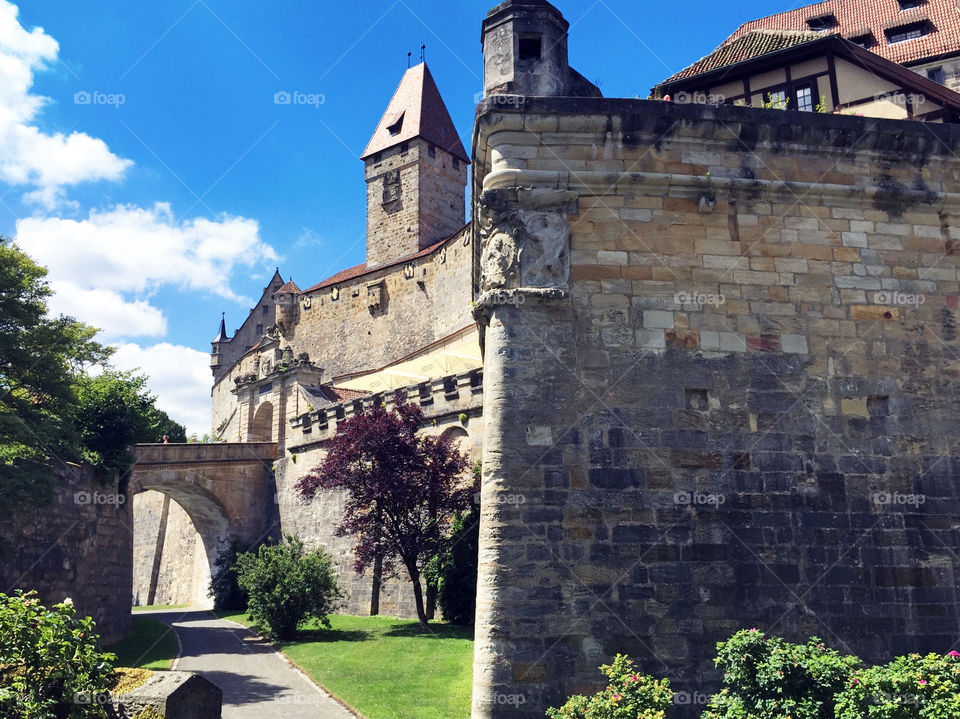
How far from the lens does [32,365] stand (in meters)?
15.2

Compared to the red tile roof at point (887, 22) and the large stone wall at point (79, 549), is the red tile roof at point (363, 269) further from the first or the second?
the large stone wall at point (79, 549)

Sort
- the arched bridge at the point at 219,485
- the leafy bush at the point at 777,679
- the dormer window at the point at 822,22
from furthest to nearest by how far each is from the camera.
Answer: the arched bridge at the point at 219,485 → the dormer window at the point at 822,22 → the leafy bush at the point at 777,679

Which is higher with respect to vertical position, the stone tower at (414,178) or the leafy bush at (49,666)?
the stone tower at (414,178)

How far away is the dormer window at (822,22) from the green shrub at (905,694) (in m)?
28.7

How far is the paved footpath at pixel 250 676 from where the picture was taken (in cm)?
1191

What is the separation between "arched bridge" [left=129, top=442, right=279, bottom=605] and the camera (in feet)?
97.7

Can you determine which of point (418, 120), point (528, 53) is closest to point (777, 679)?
point (528, 53)

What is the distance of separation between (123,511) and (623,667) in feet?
61.0

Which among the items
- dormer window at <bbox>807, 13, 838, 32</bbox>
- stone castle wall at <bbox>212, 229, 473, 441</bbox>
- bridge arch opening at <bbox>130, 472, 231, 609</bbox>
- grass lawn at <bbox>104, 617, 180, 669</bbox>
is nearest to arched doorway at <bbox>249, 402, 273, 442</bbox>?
bridge arch opening at <bbox>130, 472, 231, 609</bbox>

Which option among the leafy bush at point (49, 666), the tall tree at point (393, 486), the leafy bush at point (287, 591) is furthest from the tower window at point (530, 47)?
the leafy bush at point (287, 591)

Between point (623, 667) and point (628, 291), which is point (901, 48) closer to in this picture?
point (628, 291)

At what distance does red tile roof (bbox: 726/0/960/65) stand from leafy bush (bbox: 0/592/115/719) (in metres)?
27.7

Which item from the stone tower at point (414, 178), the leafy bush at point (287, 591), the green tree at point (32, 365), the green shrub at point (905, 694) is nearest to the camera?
the green shrub at point (905, 694)

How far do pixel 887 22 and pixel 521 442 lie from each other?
93.9 ft
